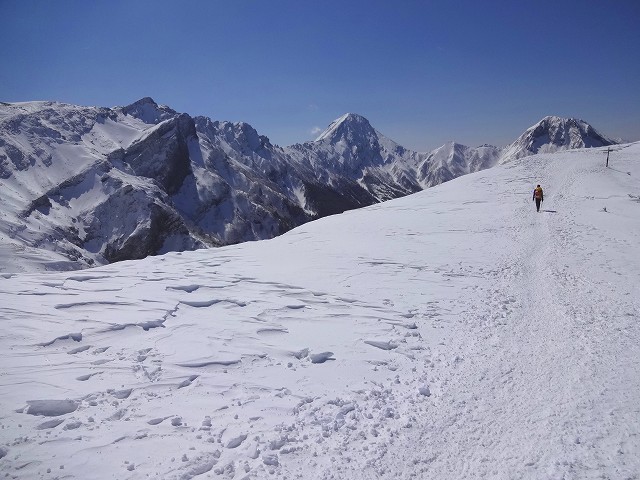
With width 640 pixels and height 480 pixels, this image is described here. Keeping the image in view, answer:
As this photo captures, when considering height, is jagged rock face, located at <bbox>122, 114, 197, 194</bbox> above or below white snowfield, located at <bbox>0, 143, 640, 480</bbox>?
above

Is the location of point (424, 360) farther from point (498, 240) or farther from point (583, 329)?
point (498, 240)

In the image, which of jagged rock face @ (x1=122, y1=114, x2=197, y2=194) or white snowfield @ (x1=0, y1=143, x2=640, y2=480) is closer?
white snowfield @ (x1=0, y1=143, x2=640, y2=480)

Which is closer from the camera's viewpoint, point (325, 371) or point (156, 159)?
point (325, 371)

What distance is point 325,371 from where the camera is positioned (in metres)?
8.41

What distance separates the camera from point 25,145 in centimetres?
14400

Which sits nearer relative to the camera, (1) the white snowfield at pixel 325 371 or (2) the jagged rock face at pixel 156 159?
(1) the white snowfield at pixel 325 371

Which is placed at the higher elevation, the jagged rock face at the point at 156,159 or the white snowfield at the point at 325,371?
the jagged rock face at the point at 156,159

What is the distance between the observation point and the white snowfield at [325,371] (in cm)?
573

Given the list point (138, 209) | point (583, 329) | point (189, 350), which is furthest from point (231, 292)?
point (138, 209)

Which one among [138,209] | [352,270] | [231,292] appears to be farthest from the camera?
[138,209]

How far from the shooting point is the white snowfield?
5.73 metres

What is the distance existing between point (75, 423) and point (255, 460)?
10.6 ft

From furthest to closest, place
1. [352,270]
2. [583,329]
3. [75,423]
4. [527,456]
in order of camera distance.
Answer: [352,270] < [583,329] < [75,423] < [527,456]

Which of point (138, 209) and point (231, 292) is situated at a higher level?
point (138, 209)
